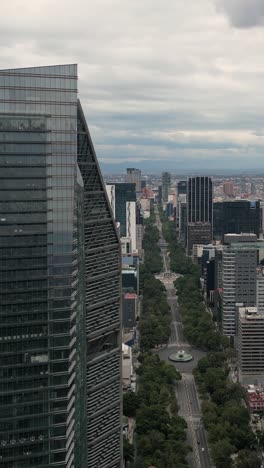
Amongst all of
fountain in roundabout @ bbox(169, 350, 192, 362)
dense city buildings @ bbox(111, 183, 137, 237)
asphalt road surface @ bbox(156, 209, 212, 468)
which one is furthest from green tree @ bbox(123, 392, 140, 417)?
dense city buildings @ bbox(111, 183, 137, 237)

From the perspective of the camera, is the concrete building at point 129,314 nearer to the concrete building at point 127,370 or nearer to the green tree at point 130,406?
the concrete building at point 127,370

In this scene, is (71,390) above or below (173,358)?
above

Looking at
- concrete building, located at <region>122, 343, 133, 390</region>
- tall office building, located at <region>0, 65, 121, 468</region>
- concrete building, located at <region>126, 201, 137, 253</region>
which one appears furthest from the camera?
concrete building, located at <region>126, 201, 137, 253</region>

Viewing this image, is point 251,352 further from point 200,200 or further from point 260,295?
point 200,200

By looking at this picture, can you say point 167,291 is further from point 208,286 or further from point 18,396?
point 18,396

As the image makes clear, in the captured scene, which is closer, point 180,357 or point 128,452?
point 128,452

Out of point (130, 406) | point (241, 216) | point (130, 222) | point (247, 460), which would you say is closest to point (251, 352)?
point (130, 406)

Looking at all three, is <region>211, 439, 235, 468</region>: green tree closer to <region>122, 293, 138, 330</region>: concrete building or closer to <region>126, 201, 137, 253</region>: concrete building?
<region>122, 293, 138, 330</region>: concrete building

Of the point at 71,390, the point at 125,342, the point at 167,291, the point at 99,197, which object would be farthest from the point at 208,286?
the point at 71,390

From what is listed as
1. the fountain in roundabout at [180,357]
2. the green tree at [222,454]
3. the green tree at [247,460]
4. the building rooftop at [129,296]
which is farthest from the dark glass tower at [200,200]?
the green tree at [247,460]
